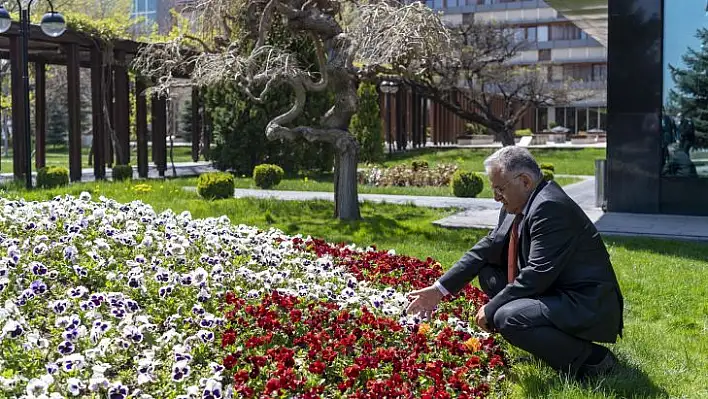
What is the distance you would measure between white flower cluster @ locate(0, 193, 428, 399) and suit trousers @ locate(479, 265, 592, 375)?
0.94 meters

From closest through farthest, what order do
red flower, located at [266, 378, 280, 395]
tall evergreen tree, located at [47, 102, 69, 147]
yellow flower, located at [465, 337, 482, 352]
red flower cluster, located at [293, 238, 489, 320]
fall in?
red flower, located at [266, 378, 280, 395], yellow flower, located at [465, 337, 482, 352], red flower cluster, located at [293, 238, 489, 320], tall evergreen tree, located at [47, 102, 69, 147]

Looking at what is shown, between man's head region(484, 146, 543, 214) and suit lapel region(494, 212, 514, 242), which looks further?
suit lapel region(494, 212, 514, 242)

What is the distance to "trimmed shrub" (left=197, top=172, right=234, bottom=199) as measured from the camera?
1491 centimetres

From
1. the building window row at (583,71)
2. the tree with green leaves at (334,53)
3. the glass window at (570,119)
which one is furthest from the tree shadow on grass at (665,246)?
the glass window at (570,119)

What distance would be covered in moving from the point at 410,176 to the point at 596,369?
15026 mm

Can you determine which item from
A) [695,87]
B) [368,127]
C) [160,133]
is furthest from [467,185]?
[160,133]

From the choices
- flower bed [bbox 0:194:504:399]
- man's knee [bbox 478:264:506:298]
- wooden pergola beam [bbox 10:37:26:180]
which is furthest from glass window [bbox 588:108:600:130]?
man's knee [bbox 478:264:506:298]

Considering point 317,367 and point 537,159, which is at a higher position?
point 537,159

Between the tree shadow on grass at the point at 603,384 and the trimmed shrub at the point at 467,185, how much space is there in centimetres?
1159

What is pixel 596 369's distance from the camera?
4594 millimetres

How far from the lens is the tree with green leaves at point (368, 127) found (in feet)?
83.9

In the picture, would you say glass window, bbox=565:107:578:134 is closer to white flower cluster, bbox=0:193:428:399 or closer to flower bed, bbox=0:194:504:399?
white flower cluster, bbox=0:193:428:399

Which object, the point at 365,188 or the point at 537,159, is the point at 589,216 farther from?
the point at 537,159

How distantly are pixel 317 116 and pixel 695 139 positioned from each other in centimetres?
1140
